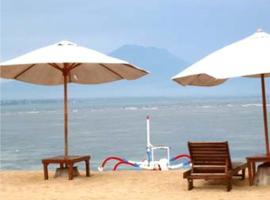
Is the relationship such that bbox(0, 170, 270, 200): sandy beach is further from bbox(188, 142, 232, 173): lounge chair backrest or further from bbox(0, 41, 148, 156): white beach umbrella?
bbox(0, 41, 148, 156): white beach umbrella

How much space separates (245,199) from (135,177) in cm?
305

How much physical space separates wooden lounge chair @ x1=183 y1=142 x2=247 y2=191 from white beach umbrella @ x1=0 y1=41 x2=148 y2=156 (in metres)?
2.23

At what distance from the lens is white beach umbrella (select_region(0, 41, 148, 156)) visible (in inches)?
436

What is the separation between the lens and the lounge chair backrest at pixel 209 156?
9578 millimetres

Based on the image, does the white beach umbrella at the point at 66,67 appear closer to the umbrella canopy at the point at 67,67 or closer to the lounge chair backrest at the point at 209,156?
the umbrella canopy at the point at 67,67

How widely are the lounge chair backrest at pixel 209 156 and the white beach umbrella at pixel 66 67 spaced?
2.21m

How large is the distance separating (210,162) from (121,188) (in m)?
1.41

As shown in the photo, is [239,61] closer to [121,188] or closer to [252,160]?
[252,160]

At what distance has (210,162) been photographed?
9.73 metres

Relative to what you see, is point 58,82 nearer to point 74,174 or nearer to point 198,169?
point 74,174

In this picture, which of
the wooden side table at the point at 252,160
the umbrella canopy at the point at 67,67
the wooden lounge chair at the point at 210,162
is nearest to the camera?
the wooden lounge chair at the point at 210,162

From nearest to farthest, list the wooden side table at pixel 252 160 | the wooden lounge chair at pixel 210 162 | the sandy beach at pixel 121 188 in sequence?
the sandy beach at pixel 121 188, the wooden lounge chair at pixel 210 162, the wooden side table at pixel 252 160

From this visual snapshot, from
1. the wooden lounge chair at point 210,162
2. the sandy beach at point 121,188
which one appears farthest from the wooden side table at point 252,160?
the wooden lounge chair at point 210,162

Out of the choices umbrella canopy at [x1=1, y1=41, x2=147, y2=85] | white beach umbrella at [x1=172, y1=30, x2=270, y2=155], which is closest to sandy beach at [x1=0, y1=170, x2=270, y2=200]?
white beach umbrella at [x1=172, y1=30, x2=270, y2=155]
